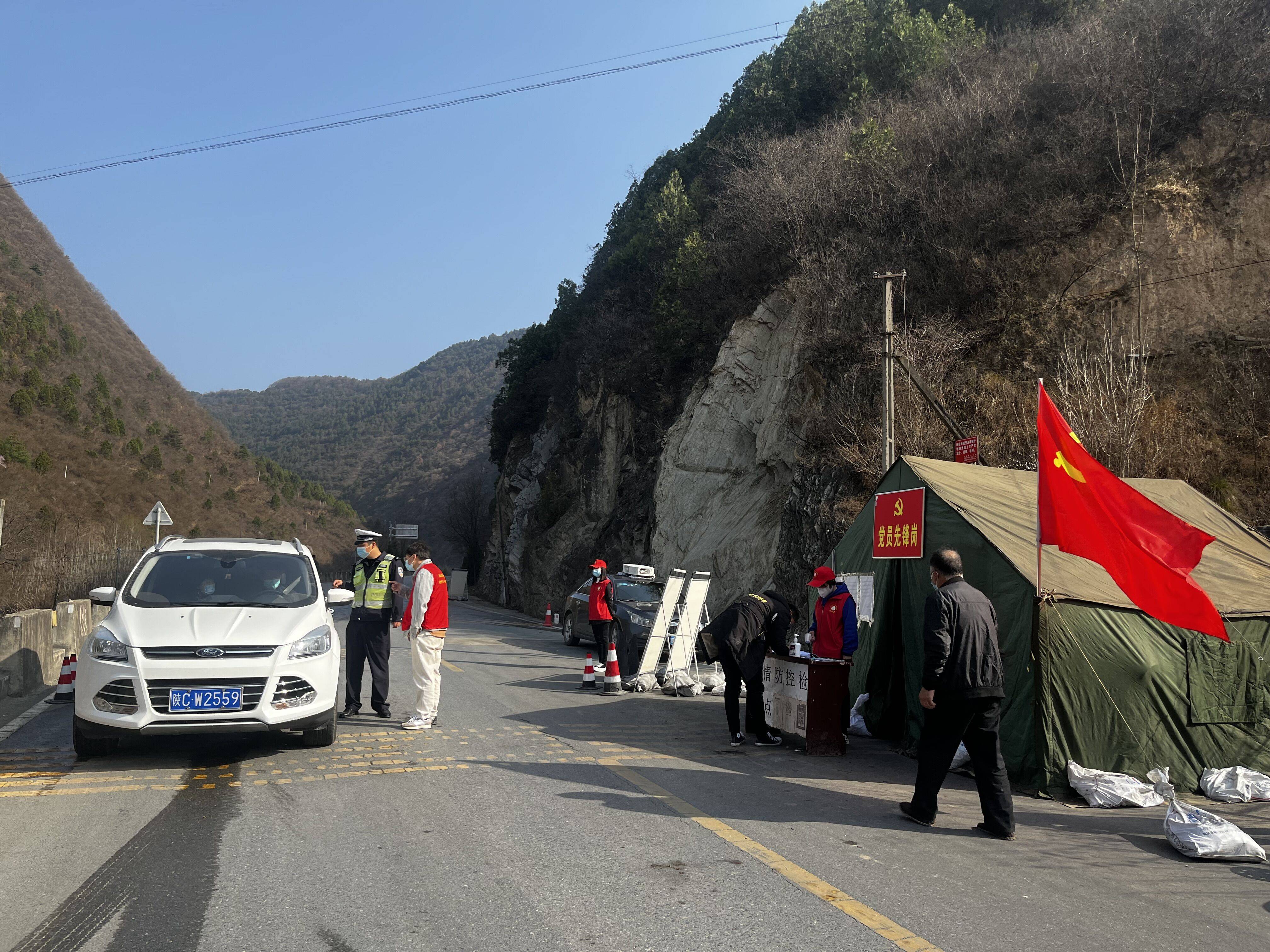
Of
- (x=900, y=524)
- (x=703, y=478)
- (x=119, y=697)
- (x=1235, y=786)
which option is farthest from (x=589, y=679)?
(x=703, y=478)

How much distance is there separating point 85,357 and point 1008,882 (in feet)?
310

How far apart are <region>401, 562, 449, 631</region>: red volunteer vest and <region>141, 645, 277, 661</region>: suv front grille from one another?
1.94 metres

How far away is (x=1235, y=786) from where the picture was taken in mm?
7270

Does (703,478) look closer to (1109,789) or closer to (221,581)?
(221,581)

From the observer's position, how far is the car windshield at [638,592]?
17.6 m

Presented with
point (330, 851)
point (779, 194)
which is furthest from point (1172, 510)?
point (779, 194)

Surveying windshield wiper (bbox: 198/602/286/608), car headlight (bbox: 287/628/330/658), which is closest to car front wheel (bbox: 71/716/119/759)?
windshield wiper (bbox: 198/602/286/608)

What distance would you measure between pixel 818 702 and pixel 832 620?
2.92 ft

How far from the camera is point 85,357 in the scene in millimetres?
81812

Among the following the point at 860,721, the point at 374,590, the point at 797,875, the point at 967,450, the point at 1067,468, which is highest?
the point at 967,450

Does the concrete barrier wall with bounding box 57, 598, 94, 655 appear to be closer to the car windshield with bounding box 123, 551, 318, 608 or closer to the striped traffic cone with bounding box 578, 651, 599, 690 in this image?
the car windshield with bounding box 123, 551, 318, 608

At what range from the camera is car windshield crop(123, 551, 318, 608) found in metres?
Result: 7.48

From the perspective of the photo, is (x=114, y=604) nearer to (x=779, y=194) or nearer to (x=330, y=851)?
(x=330, y=851)

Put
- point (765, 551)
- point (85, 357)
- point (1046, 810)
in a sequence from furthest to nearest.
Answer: point (85, 357) → point (765, 551) → point (1046, 810)
